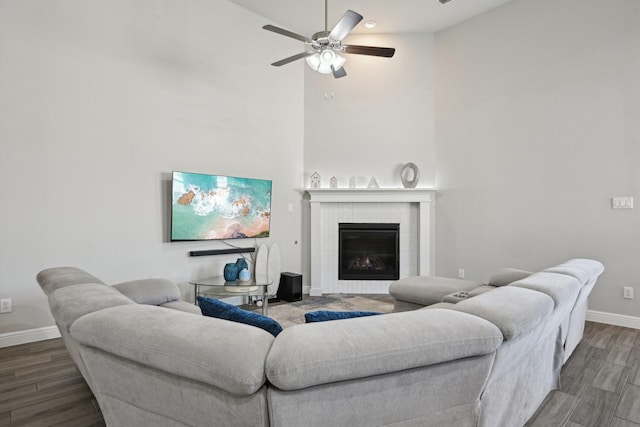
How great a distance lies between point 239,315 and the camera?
1.53 meters

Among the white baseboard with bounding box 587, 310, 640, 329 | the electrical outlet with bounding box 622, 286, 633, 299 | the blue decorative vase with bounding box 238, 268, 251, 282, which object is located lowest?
the white baseboard with bounding box 587, 310, 640, 329

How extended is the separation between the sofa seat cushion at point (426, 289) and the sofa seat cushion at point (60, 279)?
2.38 m

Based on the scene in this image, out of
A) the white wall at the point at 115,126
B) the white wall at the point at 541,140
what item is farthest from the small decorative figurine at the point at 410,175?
the white wall at the point at 115,126

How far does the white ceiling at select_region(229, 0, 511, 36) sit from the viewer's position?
460 cm

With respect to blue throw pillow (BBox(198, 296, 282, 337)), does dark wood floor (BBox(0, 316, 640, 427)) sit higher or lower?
lower

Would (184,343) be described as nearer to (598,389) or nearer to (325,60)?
(598,389)

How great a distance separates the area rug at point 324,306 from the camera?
409cm

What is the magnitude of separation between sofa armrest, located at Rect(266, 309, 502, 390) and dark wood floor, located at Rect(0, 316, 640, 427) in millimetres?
1216

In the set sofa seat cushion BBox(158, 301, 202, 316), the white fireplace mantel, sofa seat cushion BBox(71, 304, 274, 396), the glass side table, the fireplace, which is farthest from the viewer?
the fireplace

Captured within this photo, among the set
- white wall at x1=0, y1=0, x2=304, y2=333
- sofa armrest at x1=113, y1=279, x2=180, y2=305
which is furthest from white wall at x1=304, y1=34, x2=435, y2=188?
sofa armrest at x1=113, y1=279, x2=180, y2=305

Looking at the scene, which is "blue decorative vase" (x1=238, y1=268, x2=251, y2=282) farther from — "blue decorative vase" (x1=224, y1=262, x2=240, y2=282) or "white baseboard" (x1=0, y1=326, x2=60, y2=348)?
"white baseboard" (x1=0, y1=326, x2=60, y2=348)

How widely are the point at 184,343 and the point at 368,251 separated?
4.52 meters

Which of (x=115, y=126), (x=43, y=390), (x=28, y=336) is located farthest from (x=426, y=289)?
(x=28, y=336)

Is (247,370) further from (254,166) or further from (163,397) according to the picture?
(254,166)
